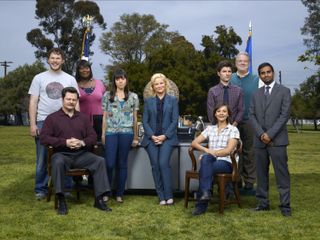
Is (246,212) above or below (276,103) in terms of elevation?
below

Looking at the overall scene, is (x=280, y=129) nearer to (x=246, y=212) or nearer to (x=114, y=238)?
(x=246, y=212)

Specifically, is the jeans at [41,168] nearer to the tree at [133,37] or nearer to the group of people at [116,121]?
the group of people at [116,121]

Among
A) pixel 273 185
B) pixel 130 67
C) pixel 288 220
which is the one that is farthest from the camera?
pixel 130 67

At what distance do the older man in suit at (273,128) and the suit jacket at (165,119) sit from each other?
110cm

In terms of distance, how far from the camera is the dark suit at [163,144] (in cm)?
645

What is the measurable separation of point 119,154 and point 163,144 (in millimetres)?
590

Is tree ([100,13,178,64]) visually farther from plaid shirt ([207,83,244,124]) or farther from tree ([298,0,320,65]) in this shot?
plaid shirt ([207,83,244,124])

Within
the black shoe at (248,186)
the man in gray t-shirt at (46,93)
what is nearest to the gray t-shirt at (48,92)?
the man in gray t-shirt at (46,93)

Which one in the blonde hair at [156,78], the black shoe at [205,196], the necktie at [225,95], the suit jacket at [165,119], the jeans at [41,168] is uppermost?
the blonde hair at [156,78]

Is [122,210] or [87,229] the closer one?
[87,229]

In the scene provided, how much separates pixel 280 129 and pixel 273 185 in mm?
2830

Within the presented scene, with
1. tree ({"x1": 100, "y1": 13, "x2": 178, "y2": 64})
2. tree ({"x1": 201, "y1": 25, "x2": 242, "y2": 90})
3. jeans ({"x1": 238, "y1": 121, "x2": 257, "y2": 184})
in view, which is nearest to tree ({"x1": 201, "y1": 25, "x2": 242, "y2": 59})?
tree ({"x1": 201, "y1": 25, "x2": 242, "y2": 90})

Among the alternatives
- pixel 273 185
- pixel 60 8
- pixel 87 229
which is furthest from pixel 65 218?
pixel 60 8

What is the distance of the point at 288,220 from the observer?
5438 mm
